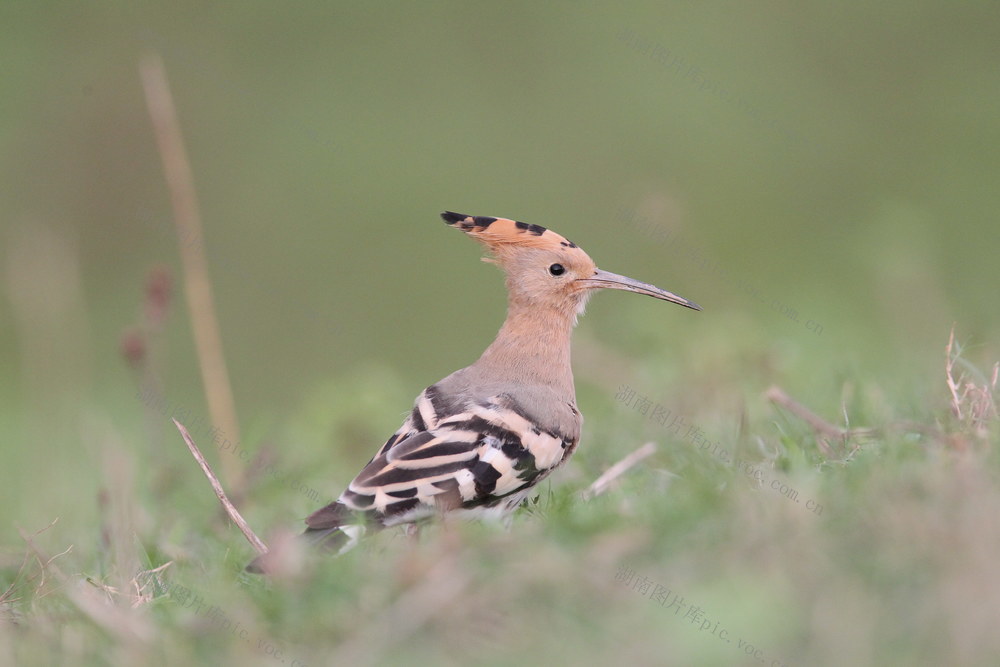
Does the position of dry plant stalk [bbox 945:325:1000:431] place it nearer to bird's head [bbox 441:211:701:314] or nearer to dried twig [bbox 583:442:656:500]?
dried twig [bbox 583:442:656:500]

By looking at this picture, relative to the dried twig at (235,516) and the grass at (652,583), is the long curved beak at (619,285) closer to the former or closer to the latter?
the grass at (652,583)

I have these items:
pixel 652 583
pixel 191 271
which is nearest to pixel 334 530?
pixel 652 583

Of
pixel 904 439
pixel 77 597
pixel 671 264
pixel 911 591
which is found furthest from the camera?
pixel 671 264

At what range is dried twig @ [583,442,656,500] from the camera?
333 cm

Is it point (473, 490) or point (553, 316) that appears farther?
point (553, 316)

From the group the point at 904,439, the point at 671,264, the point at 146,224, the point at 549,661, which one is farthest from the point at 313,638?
the point at 146,224

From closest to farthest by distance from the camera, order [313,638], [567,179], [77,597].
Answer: [313,638] < [77,597] < [567,179]

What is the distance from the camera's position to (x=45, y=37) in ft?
33.6

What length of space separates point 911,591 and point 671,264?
6551 mm

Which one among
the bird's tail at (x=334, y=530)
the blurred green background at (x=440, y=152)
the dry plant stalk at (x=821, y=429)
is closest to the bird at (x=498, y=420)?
the bird's tail at (x=334, y=530)

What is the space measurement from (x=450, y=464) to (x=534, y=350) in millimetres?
812

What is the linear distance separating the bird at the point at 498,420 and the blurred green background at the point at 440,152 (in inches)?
141

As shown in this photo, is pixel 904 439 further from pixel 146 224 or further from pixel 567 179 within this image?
pixel 146 224

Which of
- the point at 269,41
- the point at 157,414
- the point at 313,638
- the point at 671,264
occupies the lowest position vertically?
the point at 671,264
